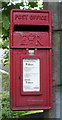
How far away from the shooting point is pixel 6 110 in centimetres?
359

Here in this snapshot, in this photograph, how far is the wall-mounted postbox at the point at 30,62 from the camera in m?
2.28

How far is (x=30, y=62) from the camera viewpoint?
230cm

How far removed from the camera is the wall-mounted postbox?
228 cm

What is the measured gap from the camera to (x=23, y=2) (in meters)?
3.01

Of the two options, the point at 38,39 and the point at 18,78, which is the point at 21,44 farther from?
the point at 18,78

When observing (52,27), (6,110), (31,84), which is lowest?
(6,110)

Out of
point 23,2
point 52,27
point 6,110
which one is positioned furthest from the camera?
point 6,110

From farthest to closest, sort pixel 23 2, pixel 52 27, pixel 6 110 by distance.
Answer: pixel 6 110 < pixel 23 2 < pixel 52 27

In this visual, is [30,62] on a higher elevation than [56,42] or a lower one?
lower

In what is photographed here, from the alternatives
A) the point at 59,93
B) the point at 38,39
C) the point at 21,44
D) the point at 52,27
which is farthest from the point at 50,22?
the point at 59,93

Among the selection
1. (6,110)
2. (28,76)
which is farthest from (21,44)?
(6,110)

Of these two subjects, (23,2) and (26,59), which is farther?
(23,2)

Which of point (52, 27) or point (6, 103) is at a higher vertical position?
point (52, 27)

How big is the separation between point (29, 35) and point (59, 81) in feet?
1.89
